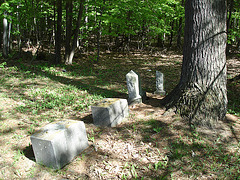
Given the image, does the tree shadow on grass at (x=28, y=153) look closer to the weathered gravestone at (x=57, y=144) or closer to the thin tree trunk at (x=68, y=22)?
the weathered gravestone at (x=57, y=144)

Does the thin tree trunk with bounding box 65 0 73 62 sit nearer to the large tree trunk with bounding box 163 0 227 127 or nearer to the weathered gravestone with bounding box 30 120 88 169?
the large tree trunk with bounding box 163 0 227 127

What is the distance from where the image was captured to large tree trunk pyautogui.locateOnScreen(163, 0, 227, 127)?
3.81 meters

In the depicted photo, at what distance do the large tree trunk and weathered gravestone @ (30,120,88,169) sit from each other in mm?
2484

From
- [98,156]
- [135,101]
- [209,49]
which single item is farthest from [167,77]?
[98,156]

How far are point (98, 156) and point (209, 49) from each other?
10.6 feet

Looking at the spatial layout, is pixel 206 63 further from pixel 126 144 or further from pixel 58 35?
pixel 58 35

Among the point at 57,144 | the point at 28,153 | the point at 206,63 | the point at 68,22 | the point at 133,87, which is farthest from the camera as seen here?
the point at 68,22

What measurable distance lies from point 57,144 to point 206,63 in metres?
3.43

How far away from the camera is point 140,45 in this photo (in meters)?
20.1

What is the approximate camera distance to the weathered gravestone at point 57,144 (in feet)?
9.24

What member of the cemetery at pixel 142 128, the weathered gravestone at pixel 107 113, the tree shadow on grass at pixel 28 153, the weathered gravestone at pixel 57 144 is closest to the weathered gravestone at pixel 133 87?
the cemetery at pixel 142 128

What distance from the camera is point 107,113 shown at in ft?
13.3

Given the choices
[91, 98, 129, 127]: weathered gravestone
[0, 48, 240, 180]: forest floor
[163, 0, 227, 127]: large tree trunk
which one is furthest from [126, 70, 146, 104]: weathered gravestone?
[163, 0, 227, 127]: large tree trunk

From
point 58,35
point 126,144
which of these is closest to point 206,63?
point 126,144
